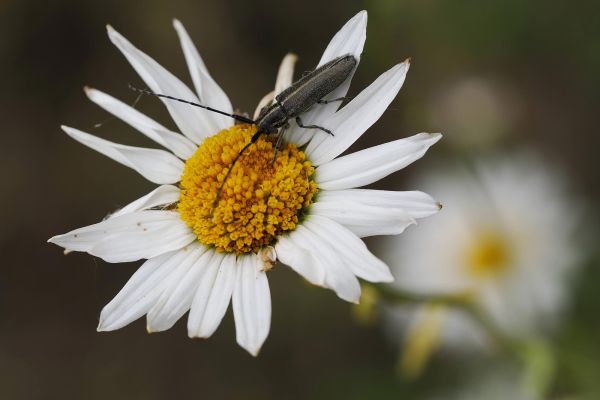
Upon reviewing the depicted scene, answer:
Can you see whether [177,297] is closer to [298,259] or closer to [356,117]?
[298,259]

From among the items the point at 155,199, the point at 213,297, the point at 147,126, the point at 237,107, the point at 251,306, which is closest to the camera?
the point at 251,306

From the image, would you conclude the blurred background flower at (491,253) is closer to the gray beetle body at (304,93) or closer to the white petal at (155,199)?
the gray beetle body at (304,93)

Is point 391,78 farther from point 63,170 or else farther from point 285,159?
point 63,170

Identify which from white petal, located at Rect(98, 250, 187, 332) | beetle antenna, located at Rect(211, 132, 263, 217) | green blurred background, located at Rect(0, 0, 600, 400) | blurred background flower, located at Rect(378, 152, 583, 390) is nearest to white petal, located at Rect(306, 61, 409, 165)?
beetle antenna, located at Rect(211, 132, 263, 217)

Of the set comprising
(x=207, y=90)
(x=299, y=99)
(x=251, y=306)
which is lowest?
(x=251, y=306)

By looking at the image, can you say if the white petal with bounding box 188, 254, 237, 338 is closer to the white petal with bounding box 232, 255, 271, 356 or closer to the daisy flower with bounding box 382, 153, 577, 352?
the white petal with bounding box 232, 255, 271, 356

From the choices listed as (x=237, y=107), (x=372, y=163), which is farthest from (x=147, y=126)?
(x=237, y=107)

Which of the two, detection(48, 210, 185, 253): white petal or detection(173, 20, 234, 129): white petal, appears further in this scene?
detection(173, 20, 234, 129): white petal
